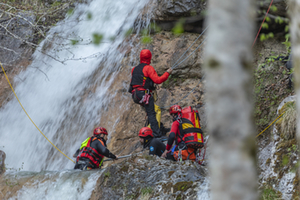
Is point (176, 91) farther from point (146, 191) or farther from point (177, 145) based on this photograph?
point (146, 191)

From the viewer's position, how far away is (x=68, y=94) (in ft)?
37.2

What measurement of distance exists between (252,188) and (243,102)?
0.35 meters

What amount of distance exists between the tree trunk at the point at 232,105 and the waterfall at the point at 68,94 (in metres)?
8.82

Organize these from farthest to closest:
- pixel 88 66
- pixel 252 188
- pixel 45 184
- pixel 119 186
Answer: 1. pixel 88 66
2. pixel 45 184
3. pixel 119 186
4. pixel 252 188

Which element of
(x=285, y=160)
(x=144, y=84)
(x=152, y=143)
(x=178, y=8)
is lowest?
(x=152, y=143)

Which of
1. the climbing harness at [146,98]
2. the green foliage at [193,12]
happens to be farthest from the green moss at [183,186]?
the green foliage at [193,12]

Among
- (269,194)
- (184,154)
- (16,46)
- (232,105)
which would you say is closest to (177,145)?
(184,154)

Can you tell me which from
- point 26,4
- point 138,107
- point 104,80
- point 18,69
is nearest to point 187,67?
point 138,107

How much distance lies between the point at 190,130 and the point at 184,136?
7.0 inches

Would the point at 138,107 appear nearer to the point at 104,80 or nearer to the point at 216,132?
the point at 104,80

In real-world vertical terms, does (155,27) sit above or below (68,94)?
above

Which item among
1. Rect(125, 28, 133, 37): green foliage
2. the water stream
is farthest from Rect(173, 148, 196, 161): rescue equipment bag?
Rect(125, 28, 133, 37): green foliage

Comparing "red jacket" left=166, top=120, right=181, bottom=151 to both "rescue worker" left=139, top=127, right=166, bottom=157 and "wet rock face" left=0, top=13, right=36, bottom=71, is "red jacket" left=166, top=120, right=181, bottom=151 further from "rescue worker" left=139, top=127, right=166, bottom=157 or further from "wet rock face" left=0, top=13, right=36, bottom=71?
"wet rock face" left=0, top=13, right=36, bottom=71

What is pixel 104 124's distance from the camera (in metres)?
10.1
